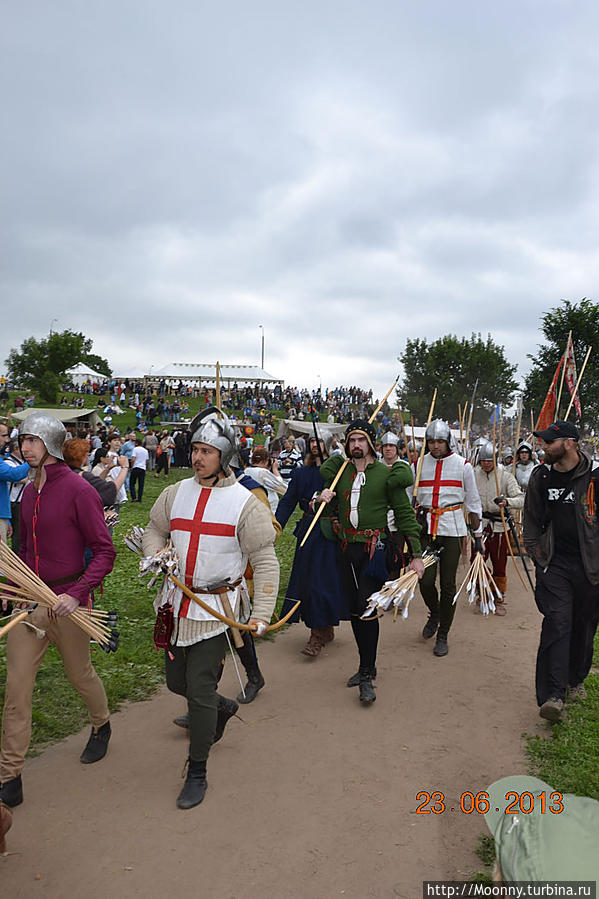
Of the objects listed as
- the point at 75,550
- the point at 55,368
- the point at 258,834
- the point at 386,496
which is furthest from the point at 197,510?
the point at 55,368

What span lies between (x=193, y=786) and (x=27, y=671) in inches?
42.1

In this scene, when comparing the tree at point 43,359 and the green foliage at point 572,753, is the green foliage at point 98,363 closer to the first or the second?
the tree at point 43,359

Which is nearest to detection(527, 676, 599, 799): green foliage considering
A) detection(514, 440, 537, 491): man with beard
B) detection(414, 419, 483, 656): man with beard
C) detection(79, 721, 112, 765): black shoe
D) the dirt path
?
the dirt path

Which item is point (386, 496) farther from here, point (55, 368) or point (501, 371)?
point (501, 371)

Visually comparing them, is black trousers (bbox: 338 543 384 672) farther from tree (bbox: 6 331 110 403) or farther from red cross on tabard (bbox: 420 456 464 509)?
tree (bbox: 6 331 110 403)

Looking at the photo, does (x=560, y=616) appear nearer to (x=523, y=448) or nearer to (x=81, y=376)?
(x=523, y=448)

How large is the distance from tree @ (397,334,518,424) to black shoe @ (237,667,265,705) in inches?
1863

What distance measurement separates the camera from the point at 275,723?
4559 millimetres

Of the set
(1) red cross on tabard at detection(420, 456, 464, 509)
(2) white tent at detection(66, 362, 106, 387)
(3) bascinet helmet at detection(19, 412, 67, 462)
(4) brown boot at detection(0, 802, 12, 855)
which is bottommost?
(4) brown boot at detection(0, 802, 12, 855)

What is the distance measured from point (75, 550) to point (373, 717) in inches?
93.2

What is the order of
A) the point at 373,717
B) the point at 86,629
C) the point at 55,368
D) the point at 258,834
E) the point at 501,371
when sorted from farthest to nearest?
the point at 501,371, the point at 55,368, the point at 373,717, the point at 86,629, the point at 258,834

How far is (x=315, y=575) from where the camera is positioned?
19.6 feet

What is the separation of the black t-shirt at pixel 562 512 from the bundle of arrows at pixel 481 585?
2.52 m

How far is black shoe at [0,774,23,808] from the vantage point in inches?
136
